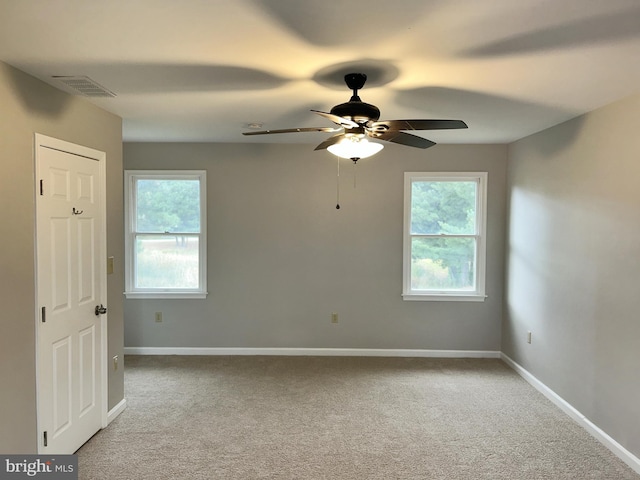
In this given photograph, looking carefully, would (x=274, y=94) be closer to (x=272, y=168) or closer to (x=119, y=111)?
(x=119, y=111)

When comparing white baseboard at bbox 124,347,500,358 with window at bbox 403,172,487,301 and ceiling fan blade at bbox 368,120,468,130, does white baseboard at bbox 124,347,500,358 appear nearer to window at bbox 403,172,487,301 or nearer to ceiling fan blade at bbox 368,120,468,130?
window at bbox 403,172,487,301

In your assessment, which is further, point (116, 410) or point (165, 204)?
point (165, 204)

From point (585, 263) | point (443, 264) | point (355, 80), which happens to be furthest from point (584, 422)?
point (355, 80)

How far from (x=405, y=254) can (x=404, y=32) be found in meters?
3.03

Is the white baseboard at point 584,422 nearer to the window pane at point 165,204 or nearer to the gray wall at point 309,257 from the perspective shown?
the gray wall at point 309,257

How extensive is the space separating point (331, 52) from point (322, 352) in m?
3.47

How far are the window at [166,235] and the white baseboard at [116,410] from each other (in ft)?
4.70

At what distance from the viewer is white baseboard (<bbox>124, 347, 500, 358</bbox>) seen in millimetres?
4520

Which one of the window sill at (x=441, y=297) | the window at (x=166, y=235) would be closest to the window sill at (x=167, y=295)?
the window at (x=166, y=235)

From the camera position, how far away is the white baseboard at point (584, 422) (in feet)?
8.28

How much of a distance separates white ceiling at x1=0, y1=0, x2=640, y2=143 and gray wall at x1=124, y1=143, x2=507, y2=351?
1.41 meters

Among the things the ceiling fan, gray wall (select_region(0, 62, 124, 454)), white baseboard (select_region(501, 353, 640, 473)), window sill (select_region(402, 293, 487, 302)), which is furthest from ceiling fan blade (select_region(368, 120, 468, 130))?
window sill (select_region(402, 293, 487, 302))

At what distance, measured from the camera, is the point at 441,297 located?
4480mm

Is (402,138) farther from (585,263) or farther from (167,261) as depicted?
(167,261)
